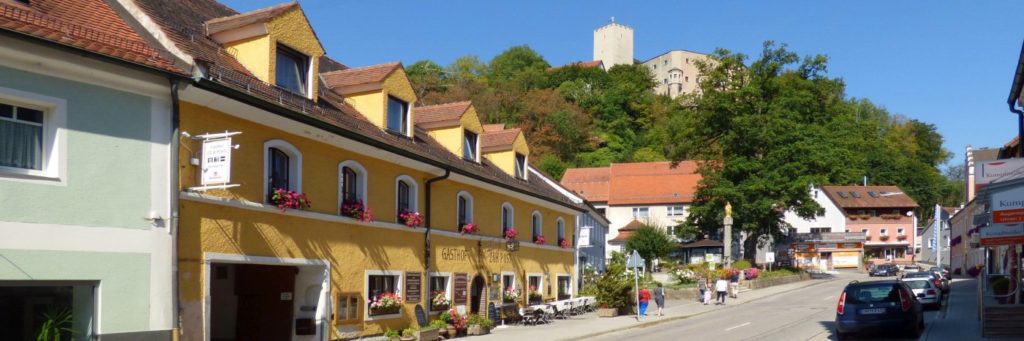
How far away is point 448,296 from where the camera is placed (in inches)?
974

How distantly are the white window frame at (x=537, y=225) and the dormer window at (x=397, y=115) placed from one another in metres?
9.37

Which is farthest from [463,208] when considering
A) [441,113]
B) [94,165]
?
[94,165]

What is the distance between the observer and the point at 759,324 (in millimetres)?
27656

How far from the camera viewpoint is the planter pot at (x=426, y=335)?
2137 centimetres

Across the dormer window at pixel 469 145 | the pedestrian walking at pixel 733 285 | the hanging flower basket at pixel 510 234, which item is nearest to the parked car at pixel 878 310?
the hanging flower basket at pixel 510 234

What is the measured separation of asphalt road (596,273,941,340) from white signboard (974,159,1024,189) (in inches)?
180

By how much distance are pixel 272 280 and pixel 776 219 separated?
46608 mm

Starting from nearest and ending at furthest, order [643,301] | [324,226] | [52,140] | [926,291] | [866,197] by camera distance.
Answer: [52,140]
[324,226]
[643,301]
[926,291]
[866,197]

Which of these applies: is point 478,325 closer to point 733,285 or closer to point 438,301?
point 438,301

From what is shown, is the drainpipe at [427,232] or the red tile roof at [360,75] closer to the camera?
the red tile roof at [360,75]

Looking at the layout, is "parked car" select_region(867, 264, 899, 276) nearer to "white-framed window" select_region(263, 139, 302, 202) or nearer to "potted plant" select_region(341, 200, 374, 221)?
"potted plant" select_region(341, 200, 374, 221)

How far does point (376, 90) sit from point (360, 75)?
0.87 m

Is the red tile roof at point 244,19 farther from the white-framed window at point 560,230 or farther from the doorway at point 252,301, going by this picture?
the white-framed window at point 560,230

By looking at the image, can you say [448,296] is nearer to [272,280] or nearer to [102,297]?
[272,280]
